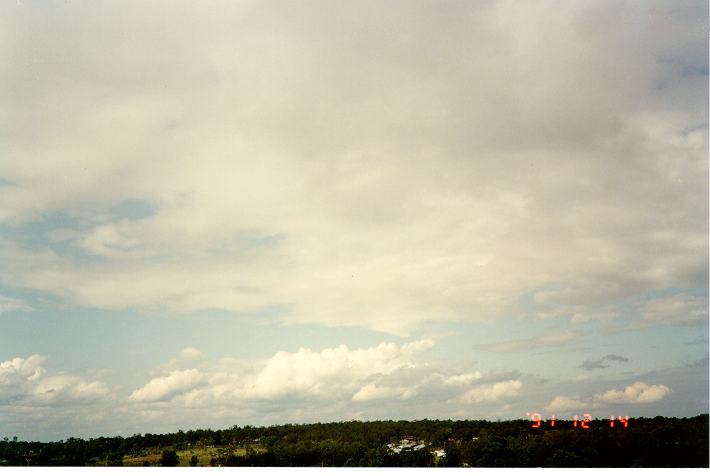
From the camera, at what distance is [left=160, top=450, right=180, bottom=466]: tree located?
28141mm

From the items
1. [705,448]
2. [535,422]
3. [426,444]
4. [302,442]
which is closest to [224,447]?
[302,442]

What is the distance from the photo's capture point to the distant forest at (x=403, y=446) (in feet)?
85.6

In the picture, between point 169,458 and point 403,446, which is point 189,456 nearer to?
point 169,458

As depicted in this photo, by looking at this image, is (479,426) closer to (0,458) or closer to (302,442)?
(302,442)

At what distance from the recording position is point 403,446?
27672mm

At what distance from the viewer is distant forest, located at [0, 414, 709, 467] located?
26094mm

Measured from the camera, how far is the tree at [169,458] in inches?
1108

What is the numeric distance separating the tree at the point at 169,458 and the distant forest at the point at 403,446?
0.15 ft

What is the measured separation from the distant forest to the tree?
45 mm

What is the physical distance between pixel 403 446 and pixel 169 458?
10.6m

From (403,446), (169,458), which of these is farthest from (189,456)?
(403,446)

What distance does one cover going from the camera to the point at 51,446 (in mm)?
28859
